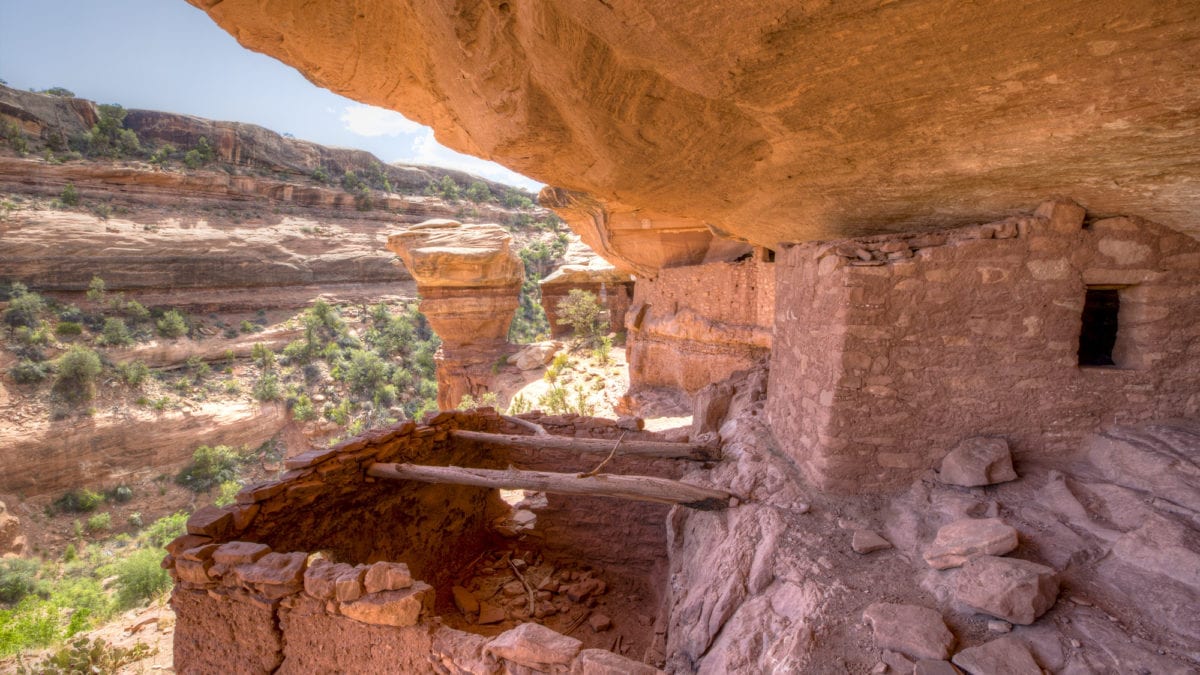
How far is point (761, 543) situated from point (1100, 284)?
88.7 inches

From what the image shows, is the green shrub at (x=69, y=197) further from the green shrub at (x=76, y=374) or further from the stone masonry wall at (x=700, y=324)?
the stone masonry wall at (x=700, y=324)

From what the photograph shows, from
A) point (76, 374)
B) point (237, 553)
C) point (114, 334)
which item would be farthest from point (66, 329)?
point (237, 553)

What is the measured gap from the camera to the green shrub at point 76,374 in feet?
50.0

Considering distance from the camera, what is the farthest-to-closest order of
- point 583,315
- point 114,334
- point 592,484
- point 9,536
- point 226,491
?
point 114,334, point 226,491, point 583,315, point 9,536, point 592,484

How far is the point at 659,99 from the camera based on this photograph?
8.02ft

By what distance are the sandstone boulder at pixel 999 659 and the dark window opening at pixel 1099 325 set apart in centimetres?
276

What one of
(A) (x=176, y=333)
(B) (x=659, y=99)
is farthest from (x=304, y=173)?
(B) (x=659, y=99)

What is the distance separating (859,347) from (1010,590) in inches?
50.1

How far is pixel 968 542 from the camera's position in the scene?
1.91 m

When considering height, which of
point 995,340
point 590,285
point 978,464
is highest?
point 590,285

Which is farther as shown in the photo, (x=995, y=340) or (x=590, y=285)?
(x=590, y=285)

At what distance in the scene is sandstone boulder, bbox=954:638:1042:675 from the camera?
1429 mm

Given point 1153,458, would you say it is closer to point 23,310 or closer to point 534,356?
point 534,356

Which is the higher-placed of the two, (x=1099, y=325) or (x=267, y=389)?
(x=1099, y=325)
